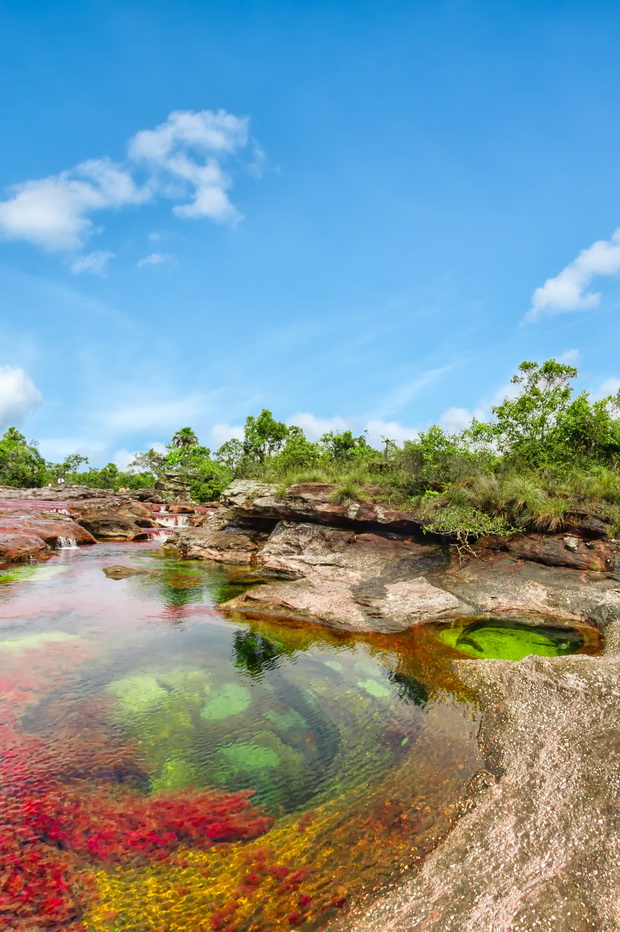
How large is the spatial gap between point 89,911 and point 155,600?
989 centimetres

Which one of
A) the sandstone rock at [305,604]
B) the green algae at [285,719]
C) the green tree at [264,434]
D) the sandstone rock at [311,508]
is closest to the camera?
the green algae at [285,719]

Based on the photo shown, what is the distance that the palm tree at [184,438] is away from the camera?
73875mm

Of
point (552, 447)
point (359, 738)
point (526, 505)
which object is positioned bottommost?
point (359, 738)

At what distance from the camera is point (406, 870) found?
11.8 ft

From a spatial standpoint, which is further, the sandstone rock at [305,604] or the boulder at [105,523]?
the boulder at [105,523]

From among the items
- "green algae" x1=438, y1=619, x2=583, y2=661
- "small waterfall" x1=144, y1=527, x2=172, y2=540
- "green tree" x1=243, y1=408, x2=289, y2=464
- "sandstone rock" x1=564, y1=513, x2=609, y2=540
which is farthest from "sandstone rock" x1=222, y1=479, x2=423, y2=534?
"green tree" x1=243, y1=408, x2=289, y2=464

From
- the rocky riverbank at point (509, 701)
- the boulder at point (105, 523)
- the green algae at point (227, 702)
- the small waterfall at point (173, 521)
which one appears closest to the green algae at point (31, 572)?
the rocky riverbank at point (509, 701)

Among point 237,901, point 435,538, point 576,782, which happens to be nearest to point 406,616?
point 435,538

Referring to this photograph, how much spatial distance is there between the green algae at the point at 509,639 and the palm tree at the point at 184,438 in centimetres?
6865

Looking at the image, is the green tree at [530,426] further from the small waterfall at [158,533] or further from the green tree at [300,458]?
the small waterfall at [158,533]

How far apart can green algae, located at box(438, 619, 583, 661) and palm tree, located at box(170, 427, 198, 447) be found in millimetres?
68655

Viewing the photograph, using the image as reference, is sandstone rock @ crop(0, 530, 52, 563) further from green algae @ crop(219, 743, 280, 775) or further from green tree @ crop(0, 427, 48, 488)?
green tree @ crop(0, 427, 48, 488)

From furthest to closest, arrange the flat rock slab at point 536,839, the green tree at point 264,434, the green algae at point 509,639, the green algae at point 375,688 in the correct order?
the green tree at point 264,434 → the green algae at point 509,639 → the green algae at point 375,688 → the flat rock slab at point 536,839

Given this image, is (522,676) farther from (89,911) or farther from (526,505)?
(526,505)
